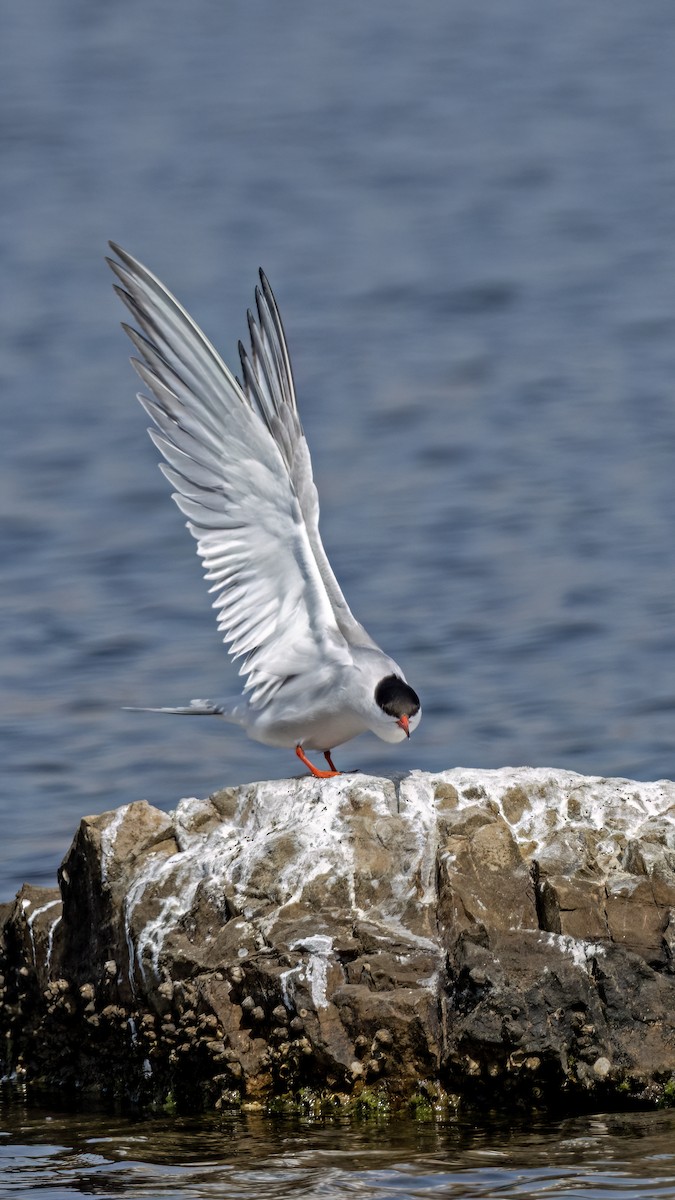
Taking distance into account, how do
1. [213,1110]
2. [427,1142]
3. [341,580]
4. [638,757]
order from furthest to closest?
1. [341,580]
2. [638,757]
3. [213,1110]
4. [427,1142]

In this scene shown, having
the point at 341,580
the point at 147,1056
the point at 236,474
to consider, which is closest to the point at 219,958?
the point at 147,1056

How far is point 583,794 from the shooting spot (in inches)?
259

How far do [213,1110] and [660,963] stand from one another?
154cm

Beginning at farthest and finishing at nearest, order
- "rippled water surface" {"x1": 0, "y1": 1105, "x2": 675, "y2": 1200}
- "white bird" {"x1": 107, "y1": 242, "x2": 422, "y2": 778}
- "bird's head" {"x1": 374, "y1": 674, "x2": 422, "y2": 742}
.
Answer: "white bird" {"x1": 107, "y1": 242, "x2": 422, "y2": 778}, "bird's head" {"x1": 374, "y1": 674, "x2": 422, "y2": 742}, "rippled water surface" {"x1": 0, "y1": 1105, "x2": 675, "y2": 1200}

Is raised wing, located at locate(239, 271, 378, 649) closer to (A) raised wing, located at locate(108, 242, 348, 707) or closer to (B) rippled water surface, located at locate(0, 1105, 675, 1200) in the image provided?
(A) raised wing, located at locate(108, 242, 348, 707)

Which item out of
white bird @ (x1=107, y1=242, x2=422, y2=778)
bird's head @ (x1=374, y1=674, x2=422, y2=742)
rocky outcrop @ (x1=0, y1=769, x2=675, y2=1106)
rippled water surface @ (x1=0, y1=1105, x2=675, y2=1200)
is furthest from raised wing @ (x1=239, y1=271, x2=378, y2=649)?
rippled water surface @ (x1=0, y1=1105, x2=675, y2=1200)

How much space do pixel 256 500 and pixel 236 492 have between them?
106 millimetres

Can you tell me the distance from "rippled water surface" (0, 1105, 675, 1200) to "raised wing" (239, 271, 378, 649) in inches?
84.9

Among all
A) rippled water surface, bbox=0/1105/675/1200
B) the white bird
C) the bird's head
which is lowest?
rippled water surface, bbox=0/1105/675/1200

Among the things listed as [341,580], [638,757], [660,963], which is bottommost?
[660,963]

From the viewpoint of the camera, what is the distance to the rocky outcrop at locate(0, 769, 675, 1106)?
19.8 feet

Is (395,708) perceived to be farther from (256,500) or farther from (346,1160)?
(346,1160)

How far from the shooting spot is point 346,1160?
5.71m

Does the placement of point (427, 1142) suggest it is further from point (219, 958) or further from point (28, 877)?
point (28, 877)
